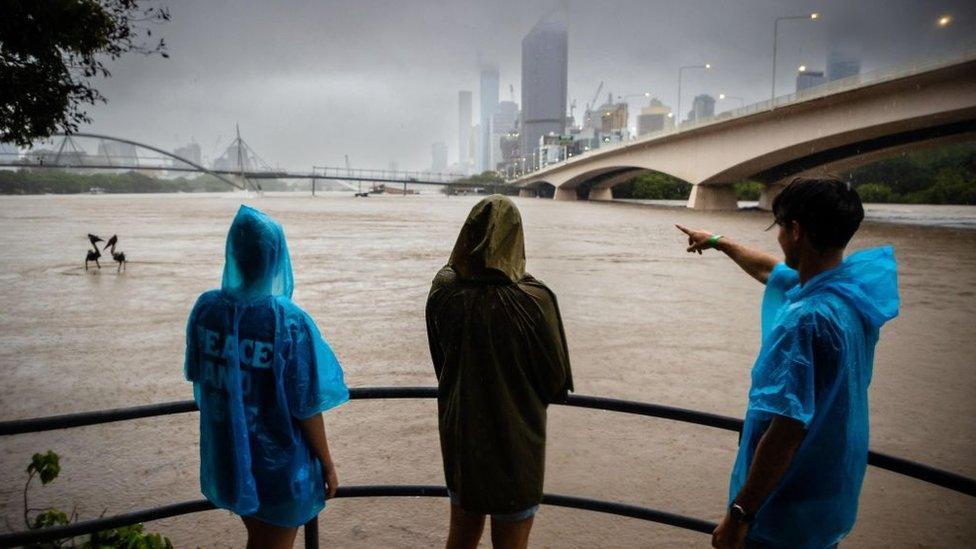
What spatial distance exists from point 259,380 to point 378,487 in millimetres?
839

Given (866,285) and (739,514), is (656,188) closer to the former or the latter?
(866,285)

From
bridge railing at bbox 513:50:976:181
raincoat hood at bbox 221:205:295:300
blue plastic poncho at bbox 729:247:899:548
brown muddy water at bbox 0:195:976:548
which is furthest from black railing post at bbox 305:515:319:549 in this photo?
bridge railing at bbox 513:50:976:181

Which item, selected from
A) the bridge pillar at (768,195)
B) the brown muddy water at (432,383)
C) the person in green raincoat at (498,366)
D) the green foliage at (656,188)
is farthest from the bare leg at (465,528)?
the green foliage at (656,188)

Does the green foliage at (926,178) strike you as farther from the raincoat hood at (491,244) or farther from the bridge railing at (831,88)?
the raincoat hood at (491,244)

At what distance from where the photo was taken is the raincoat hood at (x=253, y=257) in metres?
1.95

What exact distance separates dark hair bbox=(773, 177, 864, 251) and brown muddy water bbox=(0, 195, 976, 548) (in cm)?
265

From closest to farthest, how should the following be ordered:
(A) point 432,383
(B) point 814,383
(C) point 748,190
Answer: (B) point 814,383, (A) point 432,383, (C) point 748,190

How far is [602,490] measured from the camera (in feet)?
14.0

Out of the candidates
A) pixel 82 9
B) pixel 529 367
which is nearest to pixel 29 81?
pixel 82 9

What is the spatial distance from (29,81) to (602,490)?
7.11 m

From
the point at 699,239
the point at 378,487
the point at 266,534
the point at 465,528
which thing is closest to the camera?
the point at 266,534

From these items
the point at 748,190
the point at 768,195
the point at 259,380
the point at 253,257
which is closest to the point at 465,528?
the point at 259,380

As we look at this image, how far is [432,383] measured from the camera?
21.6 ft

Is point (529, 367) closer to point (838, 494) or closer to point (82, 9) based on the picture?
point (838, 494)
